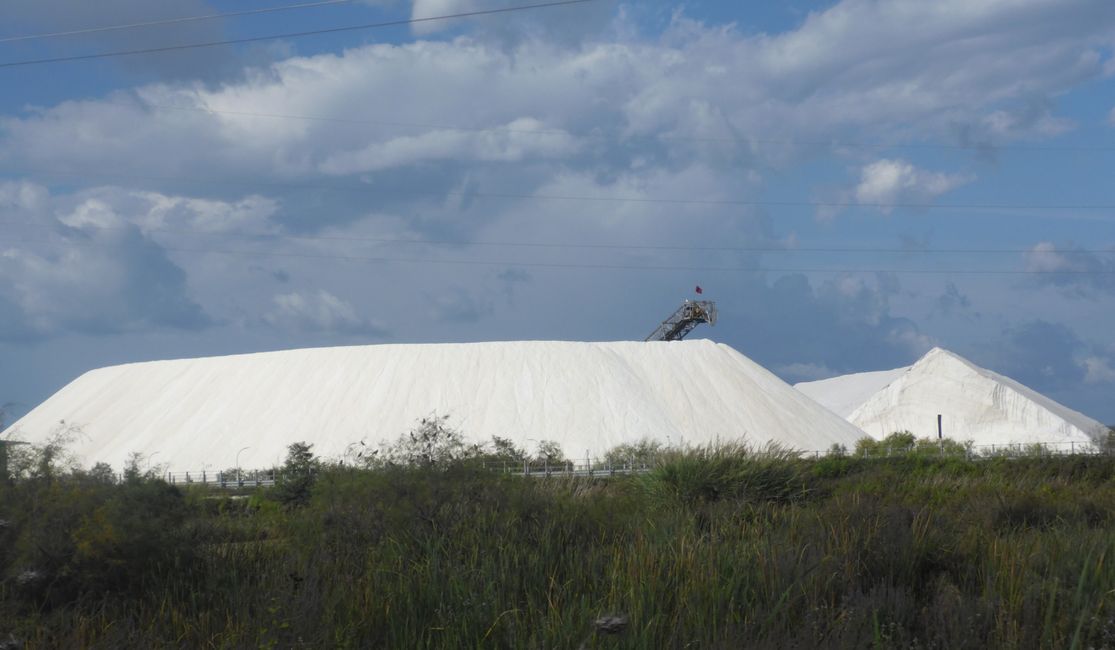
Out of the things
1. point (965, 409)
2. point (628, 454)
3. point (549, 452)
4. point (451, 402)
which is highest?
point (451, 402)

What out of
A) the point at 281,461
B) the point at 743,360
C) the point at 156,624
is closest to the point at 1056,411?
the point at 743,360

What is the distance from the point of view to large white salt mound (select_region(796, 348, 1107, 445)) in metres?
73.9

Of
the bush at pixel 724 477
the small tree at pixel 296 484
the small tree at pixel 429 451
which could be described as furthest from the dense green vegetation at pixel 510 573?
the small tree at pixel 296 484

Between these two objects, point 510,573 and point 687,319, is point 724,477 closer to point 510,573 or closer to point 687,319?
point 510,573

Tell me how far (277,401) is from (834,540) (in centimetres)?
6544

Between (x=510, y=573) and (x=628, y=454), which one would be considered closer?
(x=510, y=573)

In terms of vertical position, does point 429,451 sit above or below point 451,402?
below

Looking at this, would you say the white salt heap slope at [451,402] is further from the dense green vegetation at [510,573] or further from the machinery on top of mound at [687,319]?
the dense green vegetation at [510,573]

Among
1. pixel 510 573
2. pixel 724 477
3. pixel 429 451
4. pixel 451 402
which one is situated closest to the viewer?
pixel 510 573

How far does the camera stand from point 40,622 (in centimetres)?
921

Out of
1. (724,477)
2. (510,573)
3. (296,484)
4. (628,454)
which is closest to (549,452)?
(628,454)

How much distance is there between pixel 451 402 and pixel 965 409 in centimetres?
3805

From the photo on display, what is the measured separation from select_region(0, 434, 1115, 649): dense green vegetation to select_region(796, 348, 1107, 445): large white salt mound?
213 ft

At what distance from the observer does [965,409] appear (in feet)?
253
